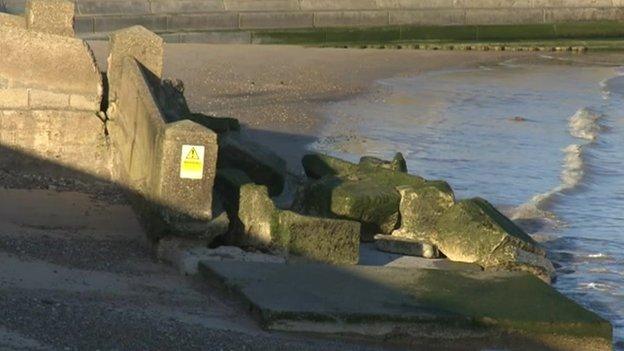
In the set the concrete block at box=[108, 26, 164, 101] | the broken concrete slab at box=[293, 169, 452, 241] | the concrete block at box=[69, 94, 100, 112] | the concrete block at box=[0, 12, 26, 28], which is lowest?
the broken concrete slab at box=[293, 169, 452, 241]

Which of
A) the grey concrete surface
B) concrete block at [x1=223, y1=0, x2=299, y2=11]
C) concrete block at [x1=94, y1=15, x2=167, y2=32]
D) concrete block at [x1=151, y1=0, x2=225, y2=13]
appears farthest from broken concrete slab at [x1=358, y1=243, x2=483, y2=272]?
concrete block at [x1=223, y1=0, x2=299, y2=11]

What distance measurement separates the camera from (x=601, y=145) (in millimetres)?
20109

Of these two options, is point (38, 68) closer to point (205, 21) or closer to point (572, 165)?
point (572, 165)

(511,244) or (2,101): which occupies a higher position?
(2,101)

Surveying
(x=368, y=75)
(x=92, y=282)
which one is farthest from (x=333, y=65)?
(x=92, y=282)

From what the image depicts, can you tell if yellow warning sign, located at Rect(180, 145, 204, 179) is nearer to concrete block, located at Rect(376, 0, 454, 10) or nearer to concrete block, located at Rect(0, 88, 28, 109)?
concrete block, located at Rect(0, 88, 28, 109)

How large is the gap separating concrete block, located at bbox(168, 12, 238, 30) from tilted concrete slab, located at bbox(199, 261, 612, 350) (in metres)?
19.6

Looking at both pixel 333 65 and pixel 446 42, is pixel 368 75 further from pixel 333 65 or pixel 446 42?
pixel 446 42

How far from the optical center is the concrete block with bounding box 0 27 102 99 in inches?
510

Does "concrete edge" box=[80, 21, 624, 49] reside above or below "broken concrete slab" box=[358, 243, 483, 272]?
above

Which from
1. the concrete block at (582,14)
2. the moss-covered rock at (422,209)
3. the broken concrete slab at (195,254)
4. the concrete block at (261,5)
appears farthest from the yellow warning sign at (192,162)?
the concrete block at (582,14)

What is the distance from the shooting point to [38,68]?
13.0m

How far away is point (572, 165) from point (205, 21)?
12987mm

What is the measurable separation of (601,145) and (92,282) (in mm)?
11539
